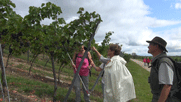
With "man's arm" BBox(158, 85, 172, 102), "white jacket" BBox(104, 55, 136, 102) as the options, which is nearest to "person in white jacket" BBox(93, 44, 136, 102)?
"white jacket" BBox(104, 55, 136, 102)

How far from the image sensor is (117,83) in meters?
2.52

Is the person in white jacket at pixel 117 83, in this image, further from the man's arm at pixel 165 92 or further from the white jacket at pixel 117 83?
the man's arm at pixel 165 92

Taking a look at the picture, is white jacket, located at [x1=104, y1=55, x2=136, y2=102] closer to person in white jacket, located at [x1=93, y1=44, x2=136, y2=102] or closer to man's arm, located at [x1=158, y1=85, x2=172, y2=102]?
person in white jacket, located at [x1=93, y1=44, x2=136, y2=102]

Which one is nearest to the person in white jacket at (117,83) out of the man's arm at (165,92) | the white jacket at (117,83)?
the white jacket at (117,83)

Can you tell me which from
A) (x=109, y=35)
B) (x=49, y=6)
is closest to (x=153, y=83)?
(x=49, y=6)

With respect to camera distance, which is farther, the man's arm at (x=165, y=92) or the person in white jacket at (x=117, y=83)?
the person in white jacket at (x=117, y=83)

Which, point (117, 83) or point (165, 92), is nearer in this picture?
point (165, 92)

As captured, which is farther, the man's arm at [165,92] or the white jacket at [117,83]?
the white jacket at [117,83]

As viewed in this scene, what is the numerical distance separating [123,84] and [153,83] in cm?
74

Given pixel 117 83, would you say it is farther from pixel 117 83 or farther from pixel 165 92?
pixel 165 92

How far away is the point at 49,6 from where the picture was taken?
2885 mm

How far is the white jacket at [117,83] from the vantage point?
8.29ft

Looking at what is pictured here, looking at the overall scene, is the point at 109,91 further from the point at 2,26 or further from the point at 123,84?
the point at 2,26

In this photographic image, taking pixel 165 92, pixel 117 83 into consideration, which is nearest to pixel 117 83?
pixel 117 83
